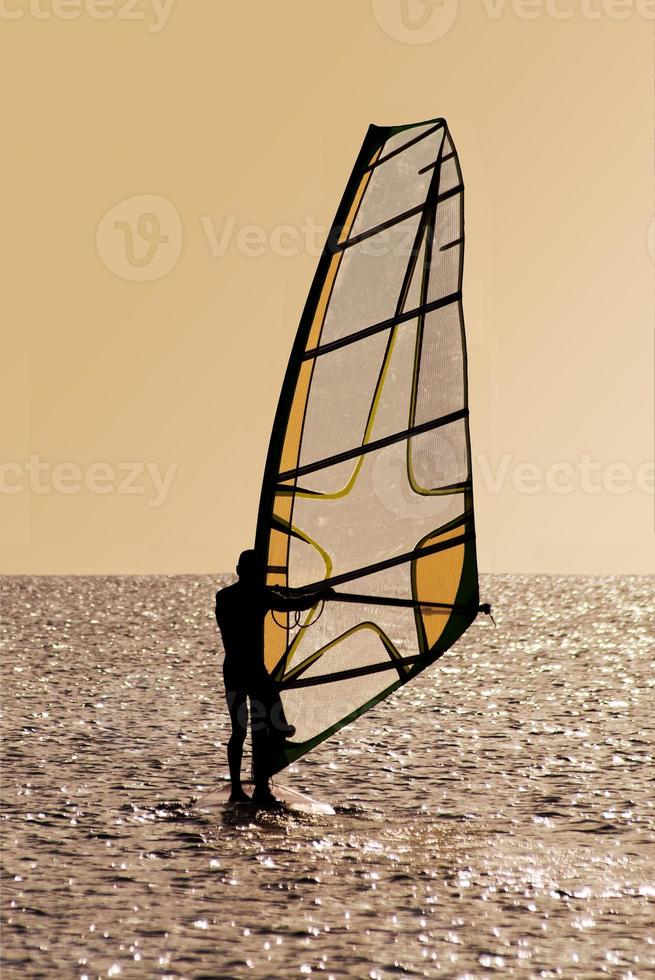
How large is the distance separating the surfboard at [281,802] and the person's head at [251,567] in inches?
57.5

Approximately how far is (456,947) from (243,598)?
119 inches

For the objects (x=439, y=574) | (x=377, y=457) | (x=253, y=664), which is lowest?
(x=253, y=664)

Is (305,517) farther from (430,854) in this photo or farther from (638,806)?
(638,806)

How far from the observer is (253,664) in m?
8.02

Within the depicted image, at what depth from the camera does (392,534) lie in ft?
27.1

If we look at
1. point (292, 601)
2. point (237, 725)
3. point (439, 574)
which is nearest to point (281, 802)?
point (237, 725)

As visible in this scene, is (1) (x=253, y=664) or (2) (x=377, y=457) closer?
(1) (x=253, y=664)

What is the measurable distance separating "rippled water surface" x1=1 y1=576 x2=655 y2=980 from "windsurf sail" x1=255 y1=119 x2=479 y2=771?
106cm

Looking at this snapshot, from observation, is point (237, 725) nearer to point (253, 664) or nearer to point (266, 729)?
point (266, 729)

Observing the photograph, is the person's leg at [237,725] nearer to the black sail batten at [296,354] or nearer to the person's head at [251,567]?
the person's head at [251,567]

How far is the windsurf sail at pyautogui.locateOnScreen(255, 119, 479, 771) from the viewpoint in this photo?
7957mm

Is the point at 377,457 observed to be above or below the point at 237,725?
above

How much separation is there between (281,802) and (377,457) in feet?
7.44

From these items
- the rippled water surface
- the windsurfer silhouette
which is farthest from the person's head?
the rippled water surface
